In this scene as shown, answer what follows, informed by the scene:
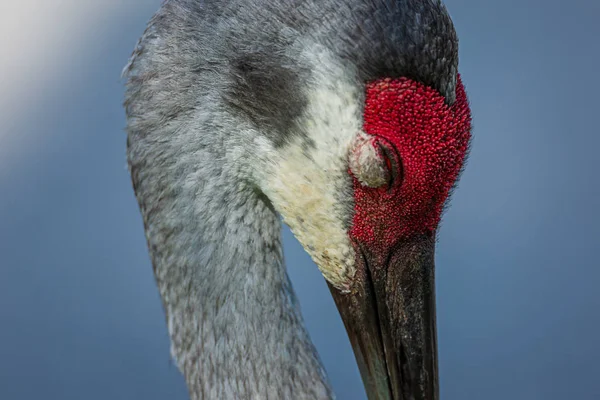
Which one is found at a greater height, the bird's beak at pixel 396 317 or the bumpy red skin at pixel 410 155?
the bumpy red skin at pixel 410 155

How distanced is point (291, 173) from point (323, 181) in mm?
46

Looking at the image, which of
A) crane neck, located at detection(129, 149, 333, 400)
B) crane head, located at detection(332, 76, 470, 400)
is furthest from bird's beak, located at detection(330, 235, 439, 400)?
crane neck, located at detection(129, 149, 333, 400)

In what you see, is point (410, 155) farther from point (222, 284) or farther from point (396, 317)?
point (222, 284)

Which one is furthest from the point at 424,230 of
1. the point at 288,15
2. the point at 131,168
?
the point at 131,168

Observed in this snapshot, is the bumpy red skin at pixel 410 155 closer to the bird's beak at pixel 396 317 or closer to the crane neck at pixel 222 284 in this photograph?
the bird's beak at pixel 396 317

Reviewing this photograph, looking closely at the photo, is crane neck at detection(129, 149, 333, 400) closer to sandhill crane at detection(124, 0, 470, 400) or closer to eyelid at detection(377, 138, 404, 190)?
sandhill crane at detection(124, 0, 470, 400)

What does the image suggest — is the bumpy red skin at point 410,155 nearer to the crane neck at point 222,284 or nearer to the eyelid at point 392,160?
the eyelid at point 392,160

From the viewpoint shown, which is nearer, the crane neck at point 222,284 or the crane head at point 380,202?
the crane head at point 380,202

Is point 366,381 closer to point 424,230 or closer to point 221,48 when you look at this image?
point 424,230

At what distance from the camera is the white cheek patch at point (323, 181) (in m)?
0.81

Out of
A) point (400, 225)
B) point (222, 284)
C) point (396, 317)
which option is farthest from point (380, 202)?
point (222, 284)

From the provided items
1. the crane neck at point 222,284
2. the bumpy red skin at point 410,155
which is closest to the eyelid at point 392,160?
the bumpy red skin at point 410,155

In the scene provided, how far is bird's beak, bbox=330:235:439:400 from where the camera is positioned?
34.6 inches

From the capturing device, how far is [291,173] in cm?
87
